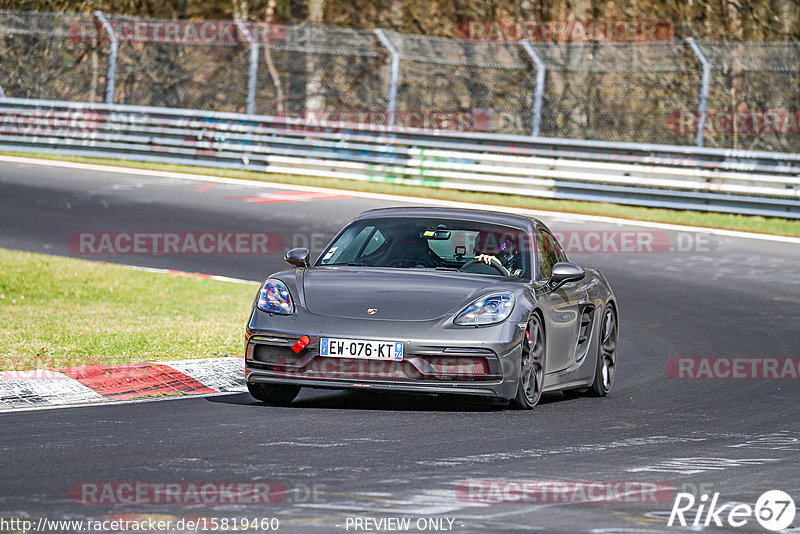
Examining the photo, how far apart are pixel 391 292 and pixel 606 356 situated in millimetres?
2397

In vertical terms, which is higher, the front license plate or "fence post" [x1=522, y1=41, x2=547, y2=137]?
"fence post" [x1=522, y1=41, x2=547, y2=137]

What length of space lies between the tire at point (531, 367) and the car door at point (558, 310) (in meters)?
0.10

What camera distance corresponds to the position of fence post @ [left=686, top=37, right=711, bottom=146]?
2233cm

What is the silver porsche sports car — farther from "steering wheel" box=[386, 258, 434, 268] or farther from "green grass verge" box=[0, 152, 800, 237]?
"green grass verge" box=[0, 152, 800, 237]

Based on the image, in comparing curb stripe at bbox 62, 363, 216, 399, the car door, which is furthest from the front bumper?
curb stripe at bbox 62, 363, 216, 399

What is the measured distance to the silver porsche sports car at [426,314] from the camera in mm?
7969

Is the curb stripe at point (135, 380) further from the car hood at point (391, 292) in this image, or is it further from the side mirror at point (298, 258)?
the car hood at point (391, 292)

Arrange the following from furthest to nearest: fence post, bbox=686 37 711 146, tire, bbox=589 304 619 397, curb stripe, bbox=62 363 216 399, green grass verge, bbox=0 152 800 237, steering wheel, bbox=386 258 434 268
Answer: fence post, bbox=686 37 711 146, green grass verge, bbox=0 152 800 237, tire, bbox=589 304 619 397, steering wheel, bbox=386 258 434 268, curb stripe, bbox=62 363 216 399

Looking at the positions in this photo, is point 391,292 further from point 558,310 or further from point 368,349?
point 558,310

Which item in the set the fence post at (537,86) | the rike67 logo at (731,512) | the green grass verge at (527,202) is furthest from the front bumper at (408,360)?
the fence post at (537,86)

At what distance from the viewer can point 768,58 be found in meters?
22.4

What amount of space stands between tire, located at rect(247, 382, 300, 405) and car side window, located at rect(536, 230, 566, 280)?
5.97 feet

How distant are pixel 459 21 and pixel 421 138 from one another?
562 inches

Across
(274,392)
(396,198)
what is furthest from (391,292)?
(396,198)
